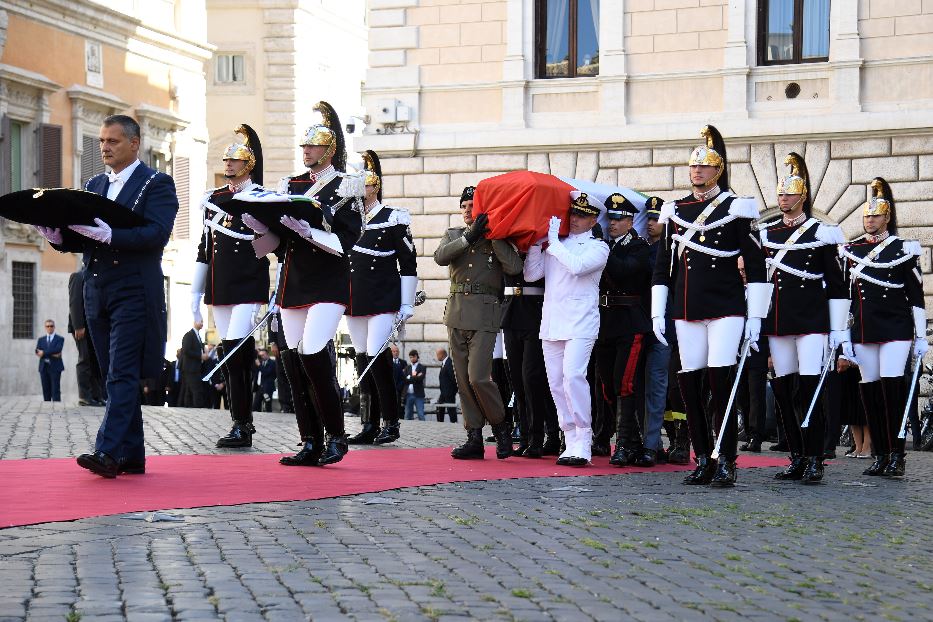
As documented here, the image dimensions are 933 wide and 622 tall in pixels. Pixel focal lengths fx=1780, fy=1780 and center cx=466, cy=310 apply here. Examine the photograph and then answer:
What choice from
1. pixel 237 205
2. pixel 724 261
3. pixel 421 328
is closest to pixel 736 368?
pixel 724 261

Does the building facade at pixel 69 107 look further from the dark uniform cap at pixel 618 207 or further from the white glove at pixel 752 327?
the white glove at pixel 752 327

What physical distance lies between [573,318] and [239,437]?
9.40 feet

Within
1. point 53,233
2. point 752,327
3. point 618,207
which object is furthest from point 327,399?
point 618,207

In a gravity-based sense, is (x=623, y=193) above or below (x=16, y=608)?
above

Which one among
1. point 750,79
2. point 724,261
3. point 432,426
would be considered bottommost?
point 432,426

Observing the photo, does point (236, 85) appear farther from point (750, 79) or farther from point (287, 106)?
point (750, 79)

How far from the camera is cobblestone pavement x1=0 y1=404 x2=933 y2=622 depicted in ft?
19.7

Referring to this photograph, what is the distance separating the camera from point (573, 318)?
1188 centimetres

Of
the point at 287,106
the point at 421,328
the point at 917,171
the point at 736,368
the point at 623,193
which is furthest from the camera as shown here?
the point at 287,106

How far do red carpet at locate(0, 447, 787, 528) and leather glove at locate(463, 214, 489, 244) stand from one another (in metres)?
1.53

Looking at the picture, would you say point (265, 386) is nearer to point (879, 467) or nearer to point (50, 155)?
point (50, 155)

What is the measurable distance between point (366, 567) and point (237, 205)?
4155 mm

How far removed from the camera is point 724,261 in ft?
35.1

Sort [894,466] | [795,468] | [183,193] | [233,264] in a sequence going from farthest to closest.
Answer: [183,193] < [233,264] < [894,466] < [795,468]
